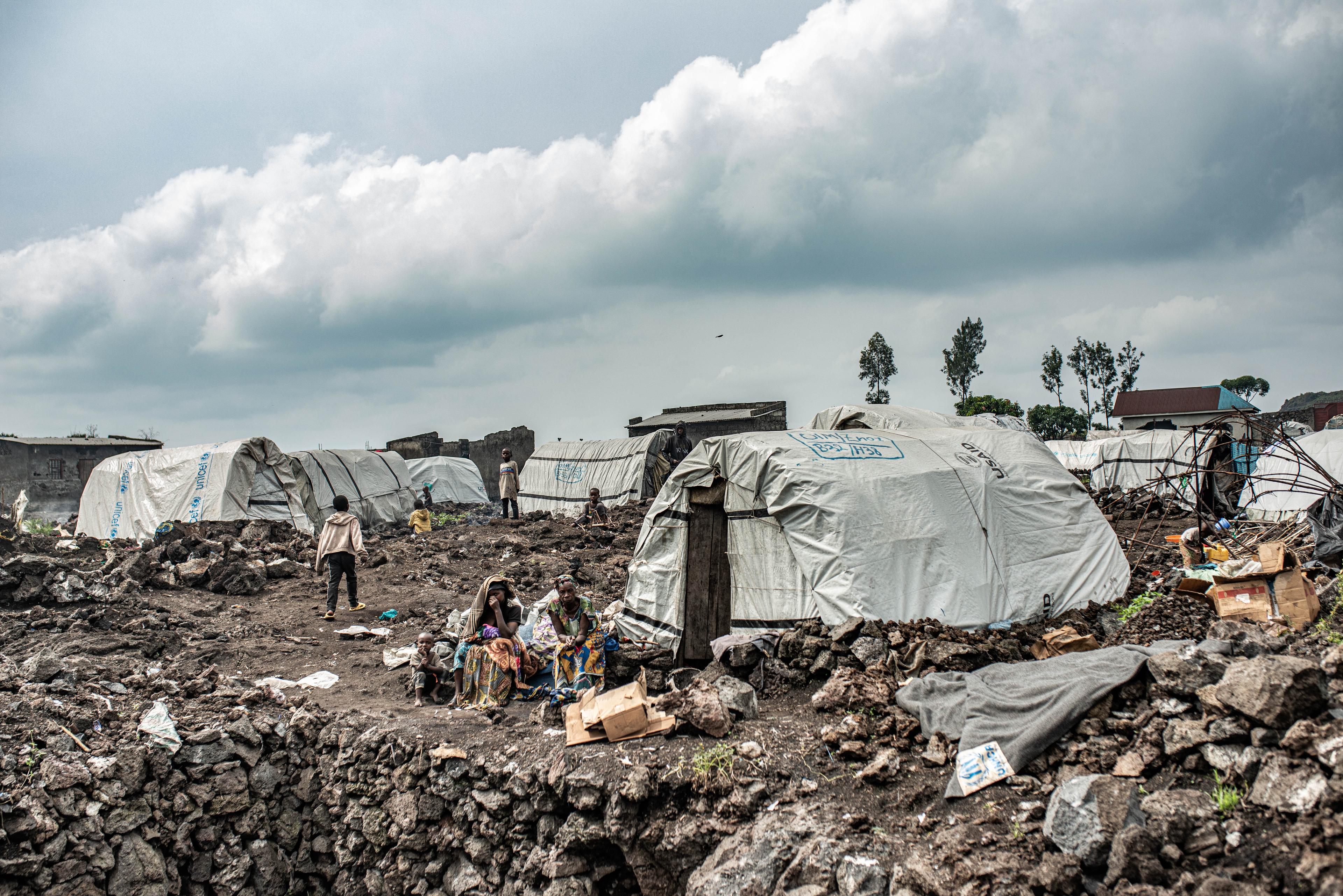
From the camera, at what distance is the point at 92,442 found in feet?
78.0

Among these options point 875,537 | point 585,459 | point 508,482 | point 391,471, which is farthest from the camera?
point 585,459

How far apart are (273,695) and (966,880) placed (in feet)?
17.4

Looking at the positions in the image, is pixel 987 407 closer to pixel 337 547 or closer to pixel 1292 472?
pixel 1292 472

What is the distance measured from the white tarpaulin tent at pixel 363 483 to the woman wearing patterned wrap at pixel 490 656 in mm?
10040

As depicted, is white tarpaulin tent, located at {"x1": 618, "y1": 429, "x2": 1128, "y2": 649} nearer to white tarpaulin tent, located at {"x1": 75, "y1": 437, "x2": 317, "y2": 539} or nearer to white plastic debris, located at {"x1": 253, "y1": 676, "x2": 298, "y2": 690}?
white plastic debris, located at {"x1": 253, "y1": 676, "x2": 298, "y2": 690}

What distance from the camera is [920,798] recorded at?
399cm

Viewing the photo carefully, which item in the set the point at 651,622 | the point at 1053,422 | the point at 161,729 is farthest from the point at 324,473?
the point at 1053,422

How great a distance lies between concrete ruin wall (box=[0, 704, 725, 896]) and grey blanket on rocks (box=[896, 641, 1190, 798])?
1.42m

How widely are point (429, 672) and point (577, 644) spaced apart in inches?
51.7

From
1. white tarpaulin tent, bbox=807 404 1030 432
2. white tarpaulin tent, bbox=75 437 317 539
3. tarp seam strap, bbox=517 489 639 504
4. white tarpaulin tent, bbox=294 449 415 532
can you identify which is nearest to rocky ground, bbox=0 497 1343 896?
white tarpaulin tent, bbox=807 404 1030 432

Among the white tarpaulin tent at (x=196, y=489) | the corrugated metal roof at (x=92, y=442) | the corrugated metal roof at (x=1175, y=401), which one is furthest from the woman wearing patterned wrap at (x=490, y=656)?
the corrugated metal roof at (x=1175, y=401)

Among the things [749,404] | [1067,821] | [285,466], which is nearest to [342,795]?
[1067,821]

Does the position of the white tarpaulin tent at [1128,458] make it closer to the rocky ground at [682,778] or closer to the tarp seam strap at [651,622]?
the rocky ground at [682,778]

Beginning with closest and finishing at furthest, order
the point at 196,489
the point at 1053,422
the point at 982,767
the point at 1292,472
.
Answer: the point at 982,767 → the point at 1292,472 → the point at 196,489 → the point at 1053,422
